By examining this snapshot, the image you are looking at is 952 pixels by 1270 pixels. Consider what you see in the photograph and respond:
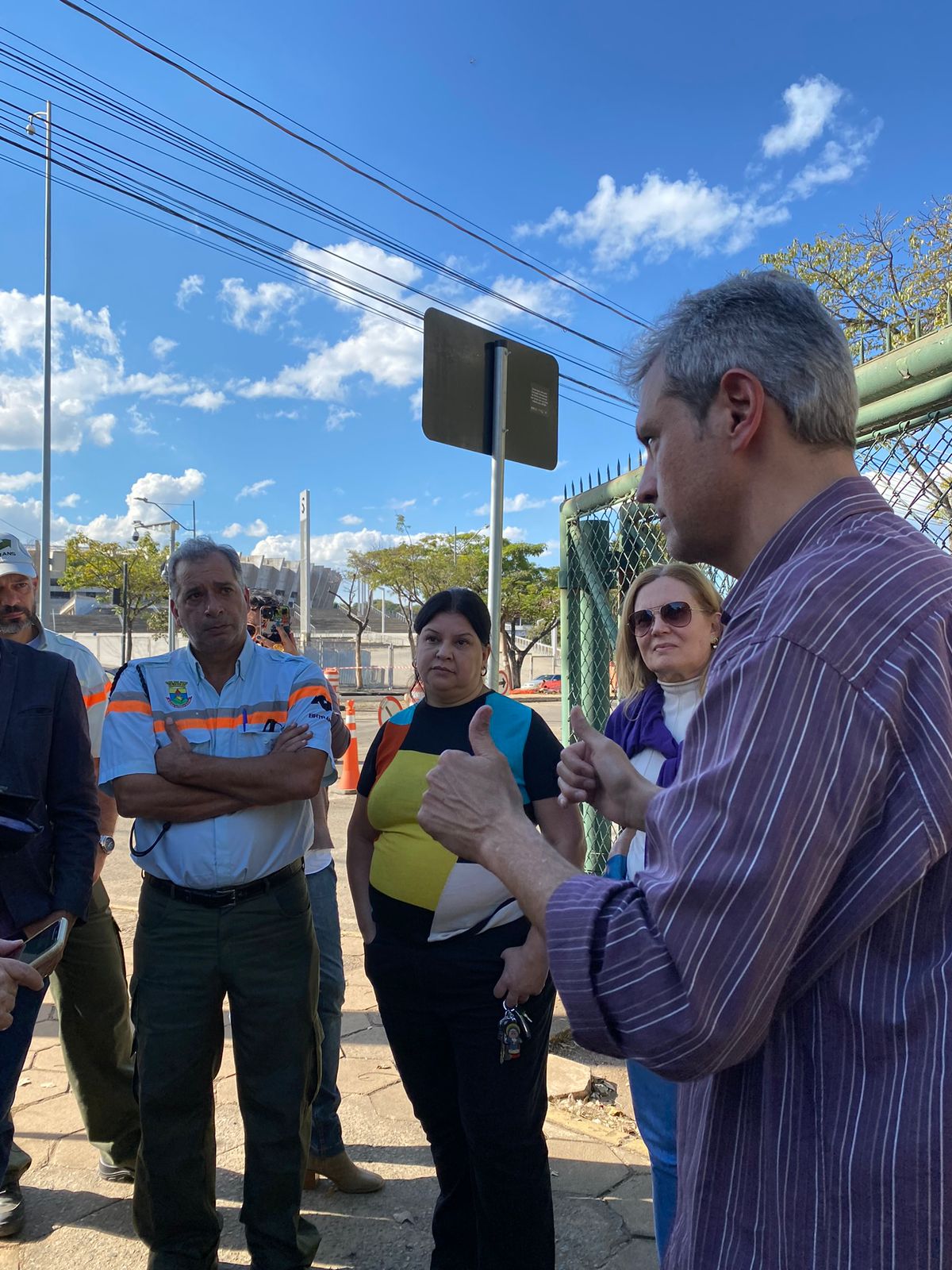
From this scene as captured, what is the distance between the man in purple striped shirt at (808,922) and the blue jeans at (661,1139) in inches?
54.0

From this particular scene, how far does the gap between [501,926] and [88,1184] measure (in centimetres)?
189

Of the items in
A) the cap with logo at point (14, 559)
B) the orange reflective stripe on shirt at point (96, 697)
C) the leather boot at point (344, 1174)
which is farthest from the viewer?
the orange reflective stripe on shirt at point (96, 697)

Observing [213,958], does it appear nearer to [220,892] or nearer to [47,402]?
[220,892]

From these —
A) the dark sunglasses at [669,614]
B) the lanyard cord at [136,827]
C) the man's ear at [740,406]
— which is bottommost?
the lanyard cord at [136,827]

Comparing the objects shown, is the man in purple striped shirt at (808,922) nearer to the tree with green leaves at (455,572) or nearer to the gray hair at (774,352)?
the gray hair at (774,352)

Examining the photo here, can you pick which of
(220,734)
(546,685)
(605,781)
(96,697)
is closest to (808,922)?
(605,781)

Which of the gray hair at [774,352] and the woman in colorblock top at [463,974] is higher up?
the gray hair at [774,352]

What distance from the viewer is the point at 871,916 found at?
0.91 m

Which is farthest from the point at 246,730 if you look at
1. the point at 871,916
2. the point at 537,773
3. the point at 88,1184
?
the point at 871,916

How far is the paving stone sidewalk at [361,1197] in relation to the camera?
2.74 metres

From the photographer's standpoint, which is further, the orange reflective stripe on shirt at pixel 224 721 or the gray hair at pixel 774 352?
the orange reflective stripe on shirt at pixel 224 721

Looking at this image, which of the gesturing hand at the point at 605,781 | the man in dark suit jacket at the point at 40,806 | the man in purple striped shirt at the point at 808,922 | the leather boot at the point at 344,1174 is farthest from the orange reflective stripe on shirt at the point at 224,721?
the man in purple striped shirt at the point at 808,922

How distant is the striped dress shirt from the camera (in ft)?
2.93

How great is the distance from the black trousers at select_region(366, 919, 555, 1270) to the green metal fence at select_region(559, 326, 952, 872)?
124cm
